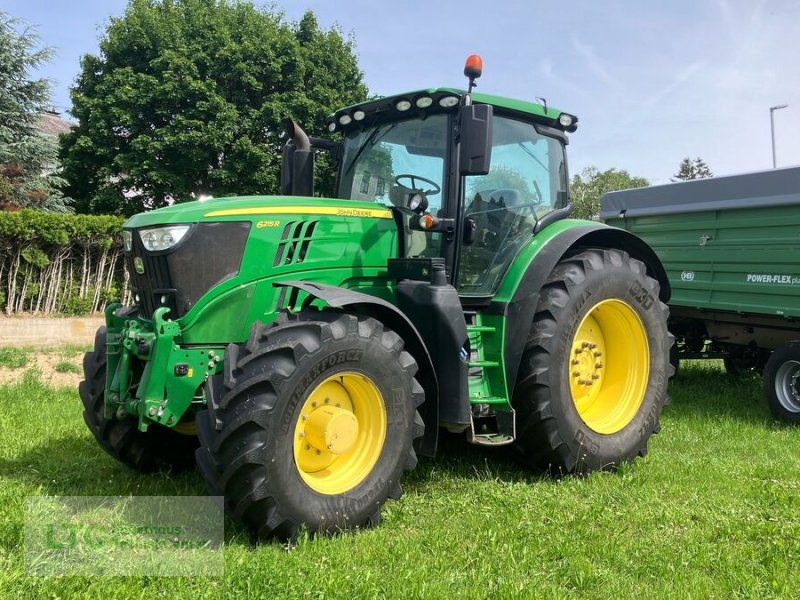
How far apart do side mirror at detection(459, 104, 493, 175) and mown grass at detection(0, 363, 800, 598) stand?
1933mm

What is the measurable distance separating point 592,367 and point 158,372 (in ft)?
9.59

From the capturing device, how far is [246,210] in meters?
3.86

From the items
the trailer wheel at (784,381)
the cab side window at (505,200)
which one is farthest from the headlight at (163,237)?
the trailer wheel at (784,381)

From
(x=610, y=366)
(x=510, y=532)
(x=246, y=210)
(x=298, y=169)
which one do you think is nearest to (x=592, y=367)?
(x=610, y=366)

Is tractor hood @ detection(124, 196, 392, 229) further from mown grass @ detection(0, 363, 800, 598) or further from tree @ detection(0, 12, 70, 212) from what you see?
tree @ detection(0, 12, 70, 212)

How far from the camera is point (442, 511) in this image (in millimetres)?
3871

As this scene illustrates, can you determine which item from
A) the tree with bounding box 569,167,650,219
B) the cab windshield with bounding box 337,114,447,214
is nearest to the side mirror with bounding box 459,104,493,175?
the cab windshield with bounding box 337,114,447,214

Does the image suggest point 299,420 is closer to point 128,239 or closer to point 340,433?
point 340,433

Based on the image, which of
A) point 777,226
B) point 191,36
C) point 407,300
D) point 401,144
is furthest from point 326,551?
point 191,36

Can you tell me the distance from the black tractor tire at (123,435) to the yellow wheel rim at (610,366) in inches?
107

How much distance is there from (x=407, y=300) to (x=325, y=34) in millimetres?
18275

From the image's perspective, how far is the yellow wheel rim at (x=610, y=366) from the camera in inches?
190

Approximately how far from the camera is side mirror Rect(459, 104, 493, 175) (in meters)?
3.95

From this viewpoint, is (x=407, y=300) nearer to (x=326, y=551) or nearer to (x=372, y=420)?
(x=372, y=420)
